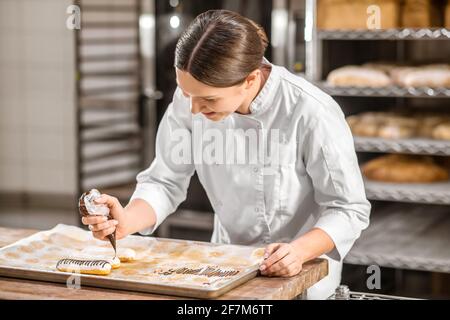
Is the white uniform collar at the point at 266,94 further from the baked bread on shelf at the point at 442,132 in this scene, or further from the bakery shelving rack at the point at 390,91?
the baked bread on shelf at the point at 442,132

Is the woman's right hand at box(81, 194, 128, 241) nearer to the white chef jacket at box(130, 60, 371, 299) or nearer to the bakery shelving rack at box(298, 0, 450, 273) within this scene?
the white chef jacket at box(130, 60, 371, 299)

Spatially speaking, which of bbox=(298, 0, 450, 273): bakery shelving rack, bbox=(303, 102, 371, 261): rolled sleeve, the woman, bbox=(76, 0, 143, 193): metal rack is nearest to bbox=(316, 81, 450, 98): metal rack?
bbox=(298, 0, 450, 273): bakery shelving rack

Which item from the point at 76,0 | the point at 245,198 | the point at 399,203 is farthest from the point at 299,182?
the point at 76,0

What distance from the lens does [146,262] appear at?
2.01m

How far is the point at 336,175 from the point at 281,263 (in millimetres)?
380

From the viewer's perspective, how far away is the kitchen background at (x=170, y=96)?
12.4ft

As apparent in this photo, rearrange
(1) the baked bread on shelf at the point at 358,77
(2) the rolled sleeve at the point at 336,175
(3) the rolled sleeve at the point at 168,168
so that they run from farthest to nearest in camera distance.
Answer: (1) the baked bread on shelf at the point at 358,77 < (3) the rolled sleeve at the point at 168,168 < (2) the rolled sleeve at the point at 336,175

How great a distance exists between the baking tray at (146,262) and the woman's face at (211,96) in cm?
36

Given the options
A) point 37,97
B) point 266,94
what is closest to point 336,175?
point 266,94

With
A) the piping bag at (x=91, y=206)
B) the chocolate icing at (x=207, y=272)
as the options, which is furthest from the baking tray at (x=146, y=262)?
the piping bag at (x=91, y=206)

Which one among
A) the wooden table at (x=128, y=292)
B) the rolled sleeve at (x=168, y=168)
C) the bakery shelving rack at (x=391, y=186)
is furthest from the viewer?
the bakery shelving rack at (x=391, y=186)

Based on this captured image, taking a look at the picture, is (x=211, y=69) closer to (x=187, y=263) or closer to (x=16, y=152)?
(x=187, y=263)

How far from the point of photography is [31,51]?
661 cm

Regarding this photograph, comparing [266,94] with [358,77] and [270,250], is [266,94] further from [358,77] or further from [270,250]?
[358,77]
